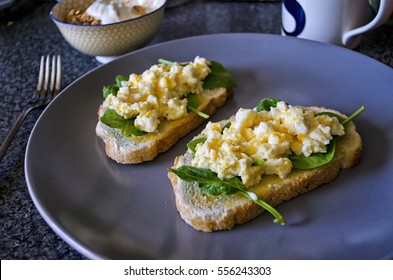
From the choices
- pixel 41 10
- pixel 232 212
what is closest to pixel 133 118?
pixel 232 212

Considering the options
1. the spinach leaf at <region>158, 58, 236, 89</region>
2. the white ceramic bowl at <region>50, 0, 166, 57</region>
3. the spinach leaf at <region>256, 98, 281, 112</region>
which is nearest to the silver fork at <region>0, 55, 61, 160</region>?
the white ceramic bowl at <region>50, 0, 166, 57</region>

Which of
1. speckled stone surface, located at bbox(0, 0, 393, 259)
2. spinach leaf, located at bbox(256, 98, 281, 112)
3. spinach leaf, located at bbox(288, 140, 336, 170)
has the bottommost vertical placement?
speckled stone surface, located at bbox(0, 0, 393, 259)

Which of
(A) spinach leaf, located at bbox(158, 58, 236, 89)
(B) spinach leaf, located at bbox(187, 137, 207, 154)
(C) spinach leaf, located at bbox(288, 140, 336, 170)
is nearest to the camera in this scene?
(C) spinach leaf, located at bbox(288, 140, 336, 170)

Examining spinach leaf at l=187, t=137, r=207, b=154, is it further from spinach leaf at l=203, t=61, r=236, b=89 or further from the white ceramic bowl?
the white ceramic bowl

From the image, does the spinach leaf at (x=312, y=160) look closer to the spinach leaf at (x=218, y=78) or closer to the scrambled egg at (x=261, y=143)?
the scrambled egg at (x=261, y=143)

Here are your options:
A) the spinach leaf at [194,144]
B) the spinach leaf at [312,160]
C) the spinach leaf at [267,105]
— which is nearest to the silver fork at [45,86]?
the spinach leaf at [194,144]

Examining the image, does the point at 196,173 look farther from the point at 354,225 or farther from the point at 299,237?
the point at 354,225
